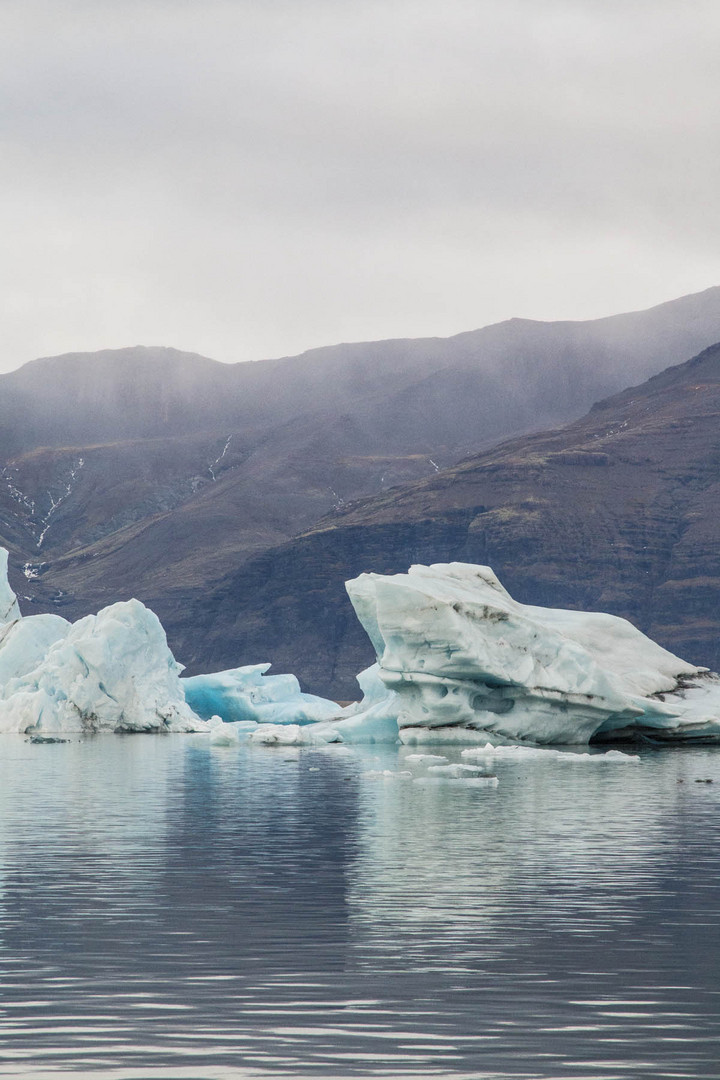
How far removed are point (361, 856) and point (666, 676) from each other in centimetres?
3246

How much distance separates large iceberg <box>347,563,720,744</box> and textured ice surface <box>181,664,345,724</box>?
21233mm

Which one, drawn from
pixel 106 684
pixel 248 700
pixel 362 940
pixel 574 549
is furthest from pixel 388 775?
pixel 574 549

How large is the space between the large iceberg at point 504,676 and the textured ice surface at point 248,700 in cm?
2123

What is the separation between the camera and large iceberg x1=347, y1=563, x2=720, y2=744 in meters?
44.6

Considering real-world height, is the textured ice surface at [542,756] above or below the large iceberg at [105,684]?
below

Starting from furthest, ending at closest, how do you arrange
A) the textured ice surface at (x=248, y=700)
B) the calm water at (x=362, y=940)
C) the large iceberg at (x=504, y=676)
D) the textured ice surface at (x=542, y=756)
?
1. the textured ice surface at (x=248, y=700)
2. the large iceberg at (x=504, y=676)
3. the textured ice surface at (x=542, y=756)
4. the calm water at (x=362, y=940)

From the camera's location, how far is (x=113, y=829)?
22766mm

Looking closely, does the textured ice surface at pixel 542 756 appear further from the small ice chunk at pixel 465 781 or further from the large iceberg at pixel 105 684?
the large iceberg at pixel 105 684

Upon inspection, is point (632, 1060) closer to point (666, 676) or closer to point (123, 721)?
point (666, 676)

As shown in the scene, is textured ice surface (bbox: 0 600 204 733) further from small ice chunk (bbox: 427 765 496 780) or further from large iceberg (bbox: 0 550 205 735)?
small ice chunk (bbox: 427 765 496 780)

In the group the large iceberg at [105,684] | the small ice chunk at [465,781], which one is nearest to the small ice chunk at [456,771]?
the small ice chunk at [465,781]

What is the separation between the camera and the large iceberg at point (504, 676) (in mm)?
44625

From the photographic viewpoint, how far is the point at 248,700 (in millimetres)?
71312

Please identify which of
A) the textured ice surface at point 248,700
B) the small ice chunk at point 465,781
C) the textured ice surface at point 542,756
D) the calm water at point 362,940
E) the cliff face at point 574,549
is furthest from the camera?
Result: the cliff face at point 574,549
